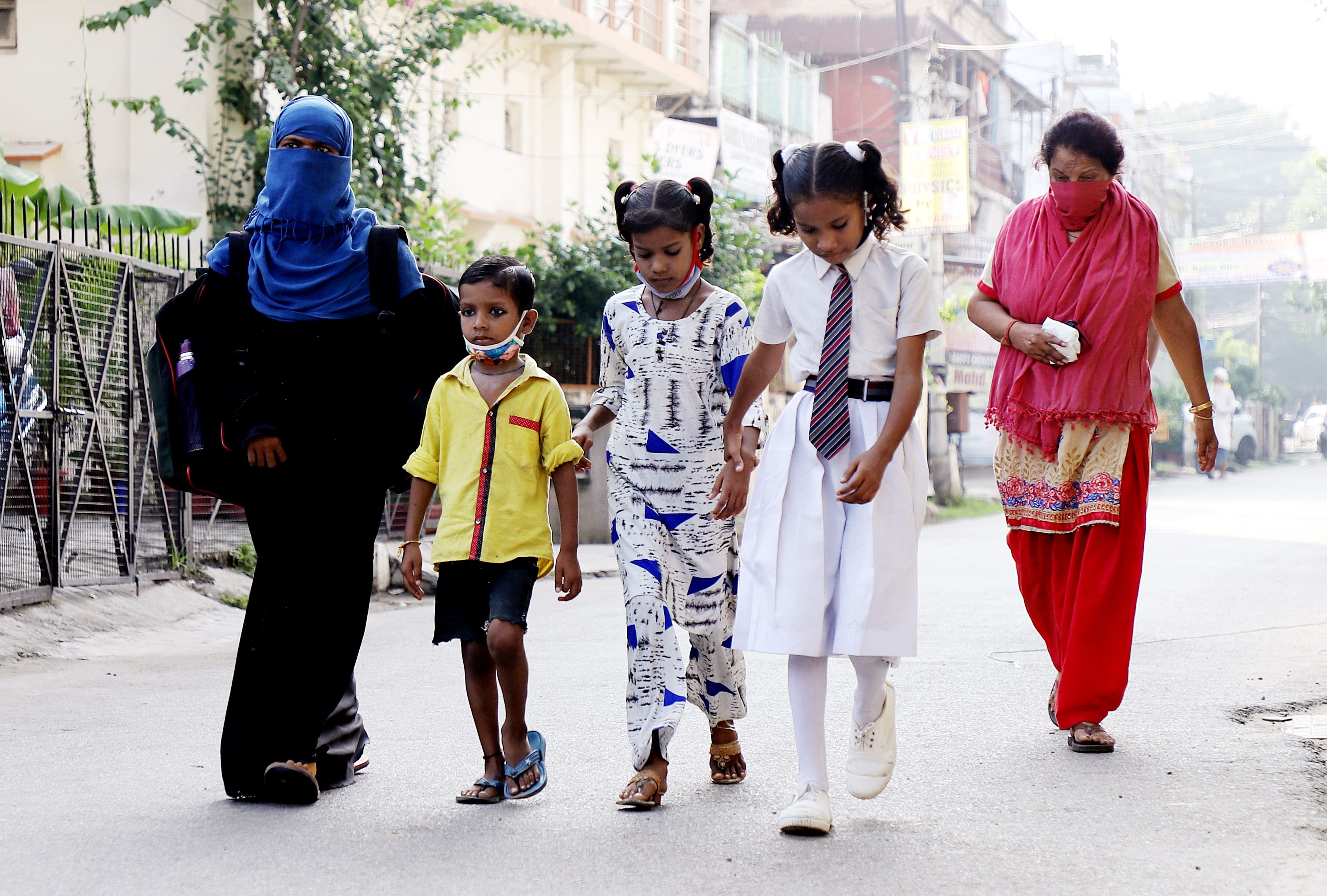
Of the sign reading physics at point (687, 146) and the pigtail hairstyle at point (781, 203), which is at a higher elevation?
the sign reading physics at point (687, 146)

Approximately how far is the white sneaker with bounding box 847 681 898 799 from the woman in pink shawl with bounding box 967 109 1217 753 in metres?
1.03

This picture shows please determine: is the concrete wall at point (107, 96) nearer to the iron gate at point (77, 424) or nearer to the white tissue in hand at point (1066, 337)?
the iron gate at point (77, 424)

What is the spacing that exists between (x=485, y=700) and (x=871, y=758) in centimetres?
109

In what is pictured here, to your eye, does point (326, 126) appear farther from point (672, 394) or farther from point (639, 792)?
point (639, 792)

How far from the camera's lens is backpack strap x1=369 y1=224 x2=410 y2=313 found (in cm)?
419

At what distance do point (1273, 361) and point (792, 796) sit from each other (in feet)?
Answer: 237

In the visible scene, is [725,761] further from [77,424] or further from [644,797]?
[77,424]

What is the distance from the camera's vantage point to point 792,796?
3992 mm

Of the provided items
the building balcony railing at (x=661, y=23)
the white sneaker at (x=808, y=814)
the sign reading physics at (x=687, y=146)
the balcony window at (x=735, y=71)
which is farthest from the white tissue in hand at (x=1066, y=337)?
the balcony window at (x=735, y=71)

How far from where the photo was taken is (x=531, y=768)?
4.06 metres

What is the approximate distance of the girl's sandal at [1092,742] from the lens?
449 cm

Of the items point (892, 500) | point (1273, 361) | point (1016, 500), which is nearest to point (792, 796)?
point (892, 500)

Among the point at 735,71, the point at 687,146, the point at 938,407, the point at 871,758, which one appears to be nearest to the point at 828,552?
the point at 871,758

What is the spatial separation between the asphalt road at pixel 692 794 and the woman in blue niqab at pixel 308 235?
4.74ft
